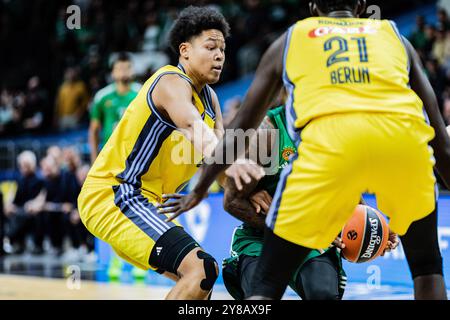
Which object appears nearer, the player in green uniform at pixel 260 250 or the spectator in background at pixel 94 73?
the player in green uniform at pixel 260 250

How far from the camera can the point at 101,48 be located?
1625 cm

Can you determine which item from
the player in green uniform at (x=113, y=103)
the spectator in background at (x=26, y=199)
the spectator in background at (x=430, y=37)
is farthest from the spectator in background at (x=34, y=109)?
the spectator in background at (x=430, y=37)

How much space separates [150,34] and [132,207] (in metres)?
12.0

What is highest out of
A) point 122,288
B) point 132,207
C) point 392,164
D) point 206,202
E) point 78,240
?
point 392,164

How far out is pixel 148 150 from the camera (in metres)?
4.18

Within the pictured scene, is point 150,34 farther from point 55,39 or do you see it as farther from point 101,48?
point 55,39

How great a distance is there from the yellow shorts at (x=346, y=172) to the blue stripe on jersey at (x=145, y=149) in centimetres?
119

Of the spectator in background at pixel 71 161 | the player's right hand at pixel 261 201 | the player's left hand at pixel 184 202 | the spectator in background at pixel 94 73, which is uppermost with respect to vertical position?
the player's left hand at pixel 184 202

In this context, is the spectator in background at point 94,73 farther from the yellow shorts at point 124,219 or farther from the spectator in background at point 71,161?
the yellow shorts at point 124,219

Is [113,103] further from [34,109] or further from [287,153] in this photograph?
[34,109]

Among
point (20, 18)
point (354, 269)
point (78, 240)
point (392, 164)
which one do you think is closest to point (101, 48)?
point (20, 18)

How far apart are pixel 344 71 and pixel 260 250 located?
1443 mm

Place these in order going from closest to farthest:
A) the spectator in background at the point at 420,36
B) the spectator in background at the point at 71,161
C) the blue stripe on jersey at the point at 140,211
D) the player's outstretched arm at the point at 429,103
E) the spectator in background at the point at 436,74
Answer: the player's outstretched arm at the point at 429,103
the blue stripe on jersey at the point at 140,211
the spectator in background at the point at 436,74
the spectator in background at the point at 420,36
the spectator in background at the point at 71,161

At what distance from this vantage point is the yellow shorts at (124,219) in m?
3.99
